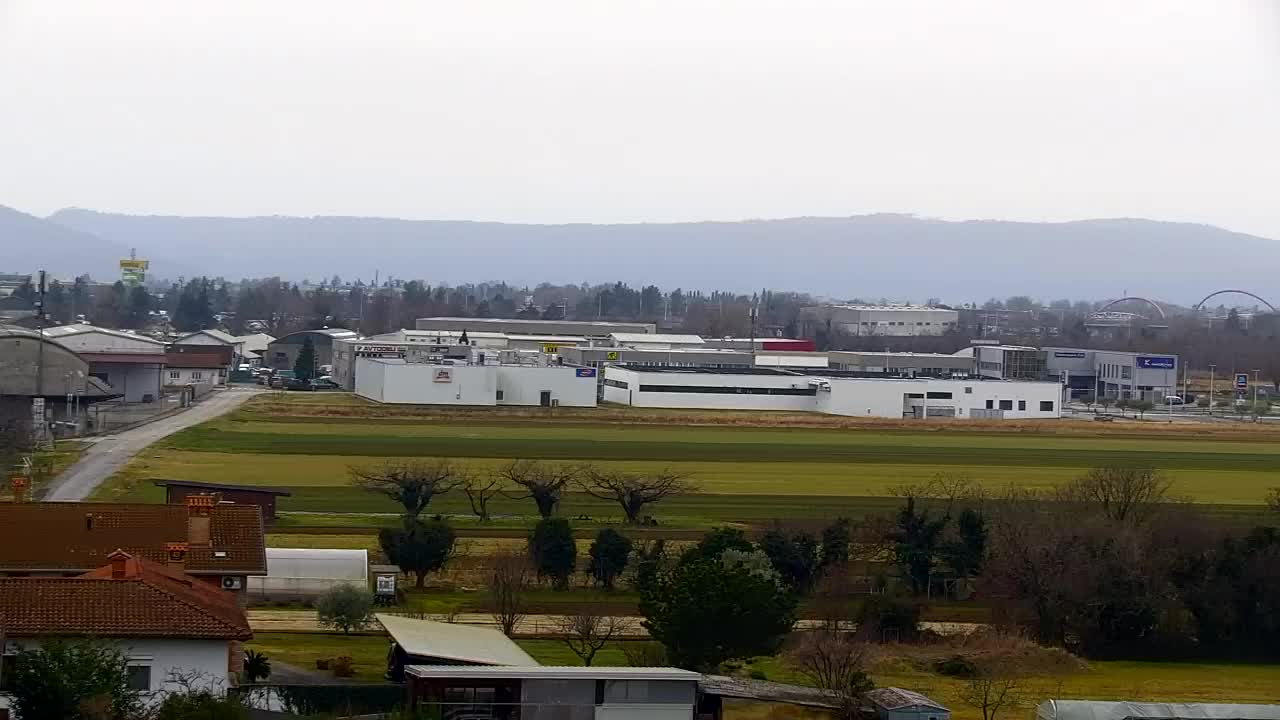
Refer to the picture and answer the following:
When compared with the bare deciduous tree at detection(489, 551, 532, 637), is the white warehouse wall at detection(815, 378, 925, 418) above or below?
above

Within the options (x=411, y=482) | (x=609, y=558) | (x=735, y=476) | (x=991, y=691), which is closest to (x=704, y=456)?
(x=735, y=476)

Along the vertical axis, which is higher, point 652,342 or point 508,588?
point 652,342

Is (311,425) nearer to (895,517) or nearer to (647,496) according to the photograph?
(647,496)

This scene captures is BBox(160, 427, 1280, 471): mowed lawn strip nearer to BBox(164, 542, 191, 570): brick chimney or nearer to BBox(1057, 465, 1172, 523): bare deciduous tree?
BBox(1057, 465, 1172, 523): bare deciduous tree

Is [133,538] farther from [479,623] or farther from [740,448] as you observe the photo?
[740,448]

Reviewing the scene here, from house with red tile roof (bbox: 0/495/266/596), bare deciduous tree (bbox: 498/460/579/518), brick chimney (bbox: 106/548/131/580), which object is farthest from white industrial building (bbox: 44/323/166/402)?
brick chimney (bbox: 106/548/131/580)

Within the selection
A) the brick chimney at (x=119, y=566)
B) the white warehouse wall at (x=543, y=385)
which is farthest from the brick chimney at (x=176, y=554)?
the white warehouse wall at (x=543, y=385)

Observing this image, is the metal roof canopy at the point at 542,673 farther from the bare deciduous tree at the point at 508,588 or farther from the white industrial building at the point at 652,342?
the white industrial building at the point at 652,342
